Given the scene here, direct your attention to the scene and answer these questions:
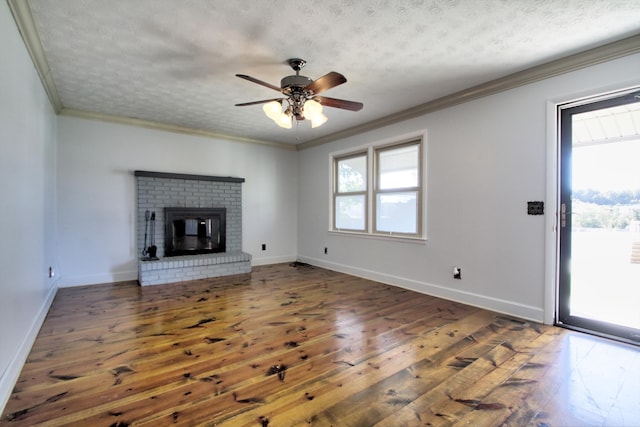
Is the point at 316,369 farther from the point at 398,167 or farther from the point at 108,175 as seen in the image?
the point at 108,175

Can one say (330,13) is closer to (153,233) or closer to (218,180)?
(218,180)

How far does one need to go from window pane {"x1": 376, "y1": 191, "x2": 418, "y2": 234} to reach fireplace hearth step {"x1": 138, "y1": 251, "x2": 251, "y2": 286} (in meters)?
2.32

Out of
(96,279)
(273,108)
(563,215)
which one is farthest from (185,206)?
(563,215)

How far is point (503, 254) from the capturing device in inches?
124

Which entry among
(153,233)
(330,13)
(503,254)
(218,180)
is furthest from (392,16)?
(153,233)

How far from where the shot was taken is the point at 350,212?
5.16m

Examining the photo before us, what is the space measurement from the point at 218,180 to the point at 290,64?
3.04 meters

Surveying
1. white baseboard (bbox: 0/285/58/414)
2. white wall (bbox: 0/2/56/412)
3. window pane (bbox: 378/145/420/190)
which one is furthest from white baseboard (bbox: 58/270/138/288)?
window pane (bbox: 378/145/420/190)

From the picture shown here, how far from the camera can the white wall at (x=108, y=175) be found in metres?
4.14

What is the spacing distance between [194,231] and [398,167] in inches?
137

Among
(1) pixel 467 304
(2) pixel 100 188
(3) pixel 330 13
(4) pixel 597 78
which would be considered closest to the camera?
(3) pixel 330 13

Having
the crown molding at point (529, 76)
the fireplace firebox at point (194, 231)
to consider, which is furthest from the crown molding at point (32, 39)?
the crown molding at point (529, 76)

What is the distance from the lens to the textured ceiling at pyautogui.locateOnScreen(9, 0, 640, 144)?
2.01 meters

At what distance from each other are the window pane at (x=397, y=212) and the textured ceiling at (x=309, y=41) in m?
1.33
